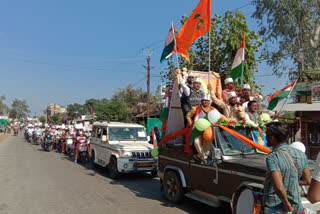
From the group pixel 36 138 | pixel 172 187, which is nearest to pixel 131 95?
pixel 36 138

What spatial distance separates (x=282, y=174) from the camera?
2771 millimetres

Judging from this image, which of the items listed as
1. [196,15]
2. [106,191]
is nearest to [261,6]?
[196,15]

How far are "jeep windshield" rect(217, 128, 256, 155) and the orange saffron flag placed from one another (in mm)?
3174

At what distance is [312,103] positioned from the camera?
14484mm

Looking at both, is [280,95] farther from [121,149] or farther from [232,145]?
[121,149]

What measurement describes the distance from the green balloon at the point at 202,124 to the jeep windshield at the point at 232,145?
302 mm

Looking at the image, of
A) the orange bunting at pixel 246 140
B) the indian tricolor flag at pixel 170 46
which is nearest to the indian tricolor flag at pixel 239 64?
A: the indian tricolor flag at pixel 170 46

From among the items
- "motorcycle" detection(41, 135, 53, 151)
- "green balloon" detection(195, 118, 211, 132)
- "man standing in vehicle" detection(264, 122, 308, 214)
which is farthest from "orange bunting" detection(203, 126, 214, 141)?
"motorcycle" detection(41, 135, 53, 151)

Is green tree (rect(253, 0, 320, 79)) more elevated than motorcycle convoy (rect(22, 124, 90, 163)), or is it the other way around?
green tree (rect(253, 0, 320, 79))

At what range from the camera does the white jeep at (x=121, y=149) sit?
9.79 meters

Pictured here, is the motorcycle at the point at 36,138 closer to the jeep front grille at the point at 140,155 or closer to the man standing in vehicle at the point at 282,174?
the jeep front grille at the point at 140,155

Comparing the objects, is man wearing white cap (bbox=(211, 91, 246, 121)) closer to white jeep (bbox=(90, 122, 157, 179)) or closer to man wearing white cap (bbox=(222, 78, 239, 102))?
man wearing white cap (bbox=(222, 78, 239, 102))

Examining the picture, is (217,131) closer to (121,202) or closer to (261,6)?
(121,202)

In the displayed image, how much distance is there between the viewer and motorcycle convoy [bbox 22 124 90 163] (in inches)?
571
